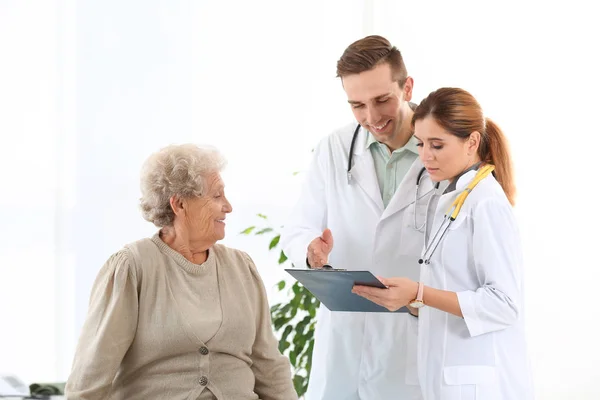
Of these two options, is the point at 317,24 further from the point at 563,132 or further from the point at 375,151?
the point at 375,151

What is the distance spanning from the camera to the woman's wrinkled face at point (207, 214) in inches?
81.4

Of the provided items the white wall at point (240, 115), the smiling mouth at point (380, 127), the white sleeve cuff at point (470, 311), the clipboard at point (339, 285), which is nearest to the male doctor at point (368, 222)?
the smiling mouth at point (380, 127)

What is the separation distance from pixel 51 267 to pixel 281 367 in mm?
1696

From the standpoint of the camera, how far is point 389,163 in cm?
235

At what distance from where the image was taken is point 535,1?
129 inches

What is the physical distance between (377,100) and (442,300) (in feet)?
2.09

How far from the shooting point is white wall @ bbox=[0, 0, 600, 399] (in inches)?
126

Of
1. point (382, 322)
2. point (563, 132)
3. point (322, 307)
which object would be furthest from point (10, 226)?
point (563, 132)

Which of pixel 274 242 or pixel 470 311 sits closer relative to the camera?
pixel 470 311

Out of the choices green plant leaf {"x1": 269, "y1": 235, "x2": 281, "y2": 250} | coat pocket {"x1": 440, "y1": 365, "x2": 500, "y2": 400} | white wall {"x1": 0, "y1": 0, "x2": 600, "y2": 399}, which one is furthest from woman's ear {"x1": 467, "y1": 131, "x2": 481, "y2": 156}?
green plant leaf {"x1": 269, "y1": 235, "x2": 281, "y2": 250}

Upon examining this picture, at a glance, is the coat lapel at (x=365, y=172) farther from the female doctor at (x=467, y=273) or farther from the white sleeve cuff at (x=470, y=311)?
the white sleeve cuff at (x=470, y=311)

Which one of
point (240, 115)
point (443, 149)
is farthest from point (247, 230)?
point (443, 149)

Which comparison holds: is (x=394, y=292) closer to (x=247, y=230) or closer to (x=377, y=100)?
(x=377, y=100)

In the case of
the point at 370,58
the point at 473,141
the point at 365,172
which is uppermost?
the point at 370,58
